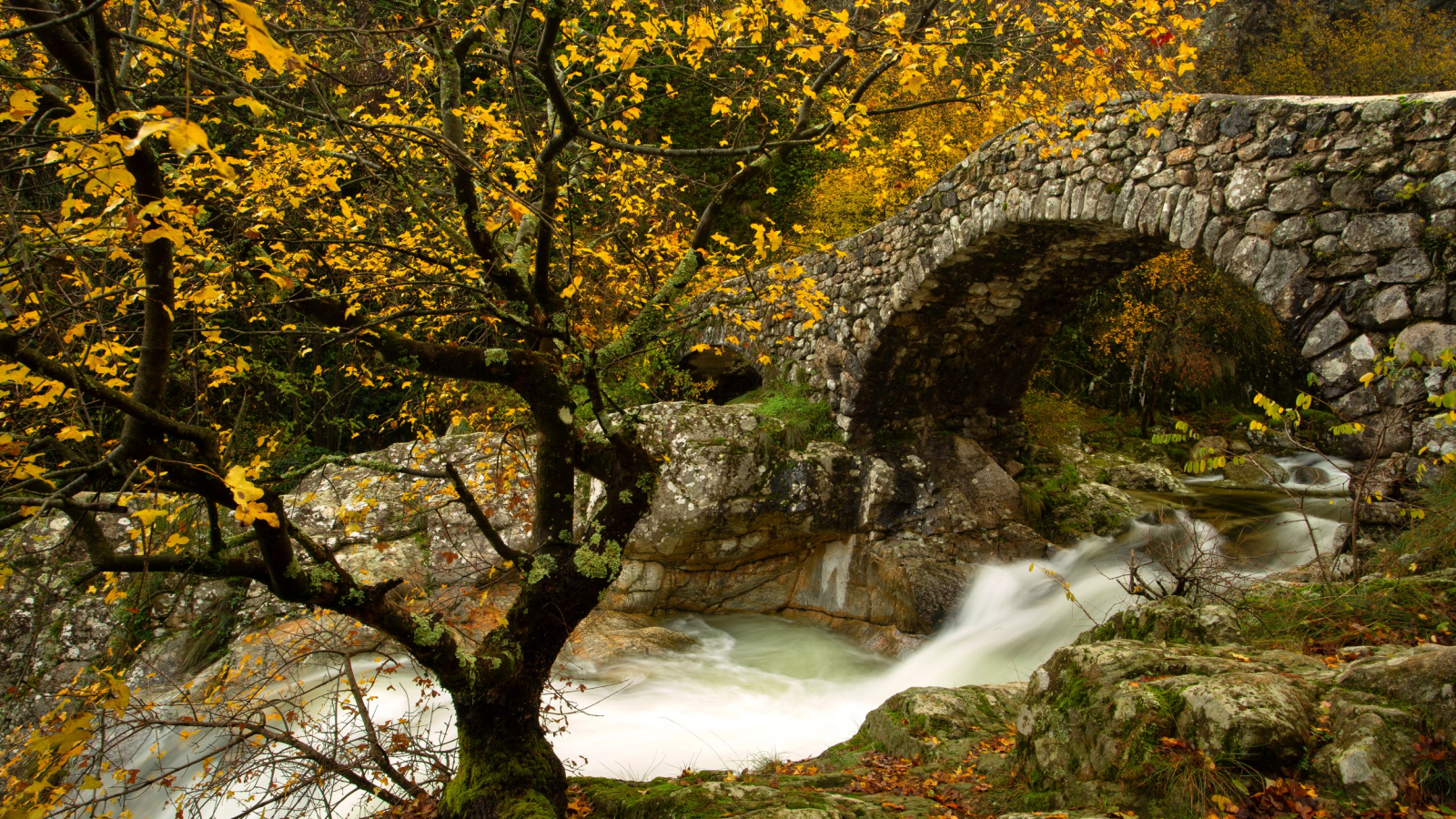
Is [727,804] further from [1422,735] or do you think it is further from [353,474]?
[353,474]

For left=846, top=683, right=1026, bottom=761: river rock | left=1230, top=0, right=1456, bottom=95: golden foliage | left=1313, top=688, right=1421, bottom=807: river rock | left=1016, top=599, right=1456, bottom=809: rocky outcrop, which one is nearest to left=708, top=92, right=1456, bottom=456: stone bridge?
left=1016, top=599, right=1456, bottom=809: rocky outcrop

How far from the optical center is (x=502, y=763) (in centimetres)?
328

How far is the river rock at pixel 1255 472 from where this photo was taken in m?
9.99

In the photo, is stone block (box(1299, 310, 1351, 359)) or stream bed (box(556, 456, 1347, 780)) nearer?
stone block (box(1299, 310, 1351, 359))

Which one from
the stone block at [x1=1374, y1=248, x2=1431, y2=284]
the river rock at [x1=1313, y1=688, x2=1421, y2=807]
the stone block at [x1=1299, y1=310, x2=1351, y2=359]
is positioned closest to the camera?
the river rock at [x1=1313, y1=688, x2=1421, y2=807]

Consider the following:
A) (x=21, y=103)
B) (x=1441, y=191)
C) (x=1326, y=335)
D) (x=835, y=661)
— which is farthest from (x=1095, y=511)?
(x=21, y=103)

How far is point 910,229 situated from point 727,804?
589 centimetres

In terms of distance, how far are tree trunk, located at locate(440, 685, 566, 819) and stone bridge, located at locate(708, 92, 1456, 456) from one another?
4.86 metres

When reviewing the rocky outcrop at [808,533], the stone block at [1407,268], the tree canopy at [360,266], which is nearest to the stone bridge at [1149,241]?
the stone block at [1407,268]

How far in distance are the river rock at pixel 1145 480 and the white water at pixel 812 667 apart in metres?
1.16

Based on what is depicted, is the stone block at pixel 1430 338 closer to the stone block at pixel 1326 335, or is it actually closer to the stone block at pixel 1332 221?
the stone block at pixel 1326 335

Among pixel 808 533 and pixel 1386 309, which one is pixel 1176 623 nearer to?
pixel 1386 309

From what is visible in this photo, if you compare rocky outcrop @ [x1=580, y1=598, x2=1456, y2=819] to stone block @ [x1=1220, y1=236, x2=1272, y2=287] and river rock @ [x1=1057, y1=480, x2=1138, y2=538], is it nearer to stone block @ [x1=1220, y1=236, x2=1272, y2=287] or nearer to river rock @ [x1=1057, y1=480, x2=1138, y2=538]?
stone block @ [x1=1220, y1=236, x2=1272, y2=287]

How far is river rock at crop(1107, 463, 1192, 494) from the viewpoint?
10.1 metres
